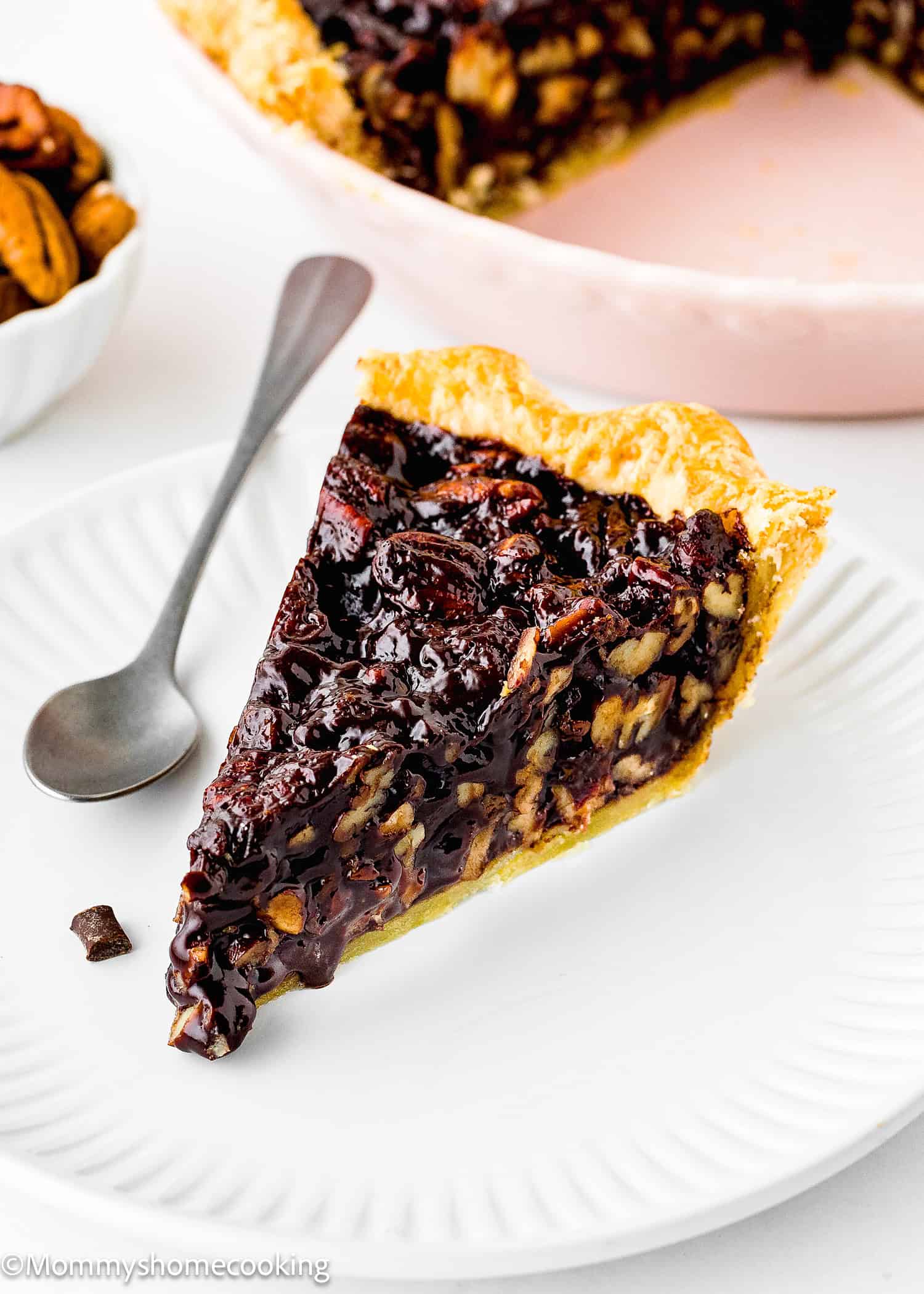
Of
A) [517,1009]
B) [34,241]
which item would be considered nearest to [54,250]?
[34,241]

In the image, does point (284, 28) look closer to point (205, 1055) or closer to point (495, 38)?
point (495, 38)

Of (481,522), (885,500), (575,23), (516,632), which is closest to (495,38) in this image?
(575,23)

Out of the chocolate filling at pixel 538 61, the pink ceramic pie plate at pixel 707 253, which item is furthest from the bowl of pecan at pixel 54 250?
the chocolate filling at pixel 538 61

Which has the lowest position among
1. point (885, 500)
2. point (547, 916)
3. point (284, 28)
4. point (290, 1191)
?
point (885, 500)

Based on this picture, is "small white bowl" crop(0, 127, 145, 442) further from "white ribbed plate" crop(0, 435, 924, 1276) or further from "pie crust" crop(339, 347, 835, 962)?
"pie crust" crop(339, 347, 835, 962)

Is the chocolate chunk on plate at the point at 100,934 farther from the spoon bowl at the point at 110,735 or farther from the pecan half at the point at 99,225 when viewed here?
the pecan half at the point at 99,225

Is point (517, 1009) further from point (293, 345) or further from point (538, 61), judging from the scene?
point (538, 61)

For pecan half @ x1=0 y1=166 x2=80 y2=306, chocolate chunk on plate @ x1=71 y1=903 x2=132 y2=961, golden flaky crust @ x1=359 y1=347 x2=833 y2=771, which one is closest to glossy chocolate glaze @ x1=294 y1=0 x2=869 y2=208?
pecan half @ x1=0 y1=166 x2=80 y2=306
